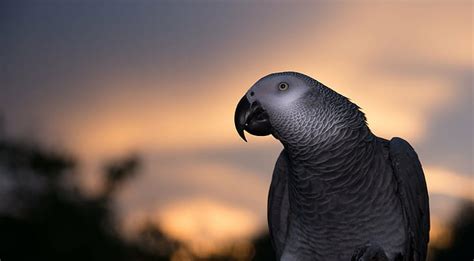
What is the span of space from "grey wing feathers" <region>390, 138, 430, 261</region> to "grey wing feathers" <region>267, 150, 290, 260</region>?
0.78 meters

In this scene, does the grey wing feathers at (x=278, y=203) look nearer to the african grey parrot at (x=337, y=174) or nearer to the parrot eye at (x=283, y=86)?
the african grey parrot at (x=337, y=174)

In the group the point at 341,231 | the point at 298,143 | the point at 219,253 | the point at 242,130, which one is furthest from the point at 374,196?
the point at 219,253

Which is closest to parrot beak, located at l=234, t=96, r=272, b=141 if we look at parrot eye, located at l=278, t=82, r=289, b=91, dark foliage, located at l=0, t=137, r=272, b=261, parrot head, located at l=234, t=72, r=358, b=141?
parrot head, located at l=234, t=72, r=358, b=141

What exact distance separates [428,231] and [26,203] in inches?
487

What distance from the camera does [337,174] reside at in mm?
3783

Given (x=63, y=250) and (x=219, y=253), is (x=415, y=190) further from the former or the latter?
(x=63, y=250)

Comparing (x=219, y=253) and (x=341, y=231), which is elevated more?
(x=341, y=231)

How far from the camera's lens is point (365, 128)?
3.89 meters

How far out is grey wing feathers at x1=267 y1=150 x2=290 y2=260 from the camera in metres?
4.43

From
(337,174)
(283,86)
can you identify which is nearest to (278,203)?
(337,174)

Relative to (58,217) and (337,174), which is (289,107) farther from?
(58,217)

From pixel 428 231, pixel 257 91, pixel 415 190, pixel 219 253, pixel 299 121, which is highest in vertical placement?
pixel 257 91

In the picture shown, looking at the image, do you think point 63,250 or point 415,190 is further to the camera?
point 63,250

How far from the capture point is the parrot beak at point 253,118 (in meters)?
3.82
